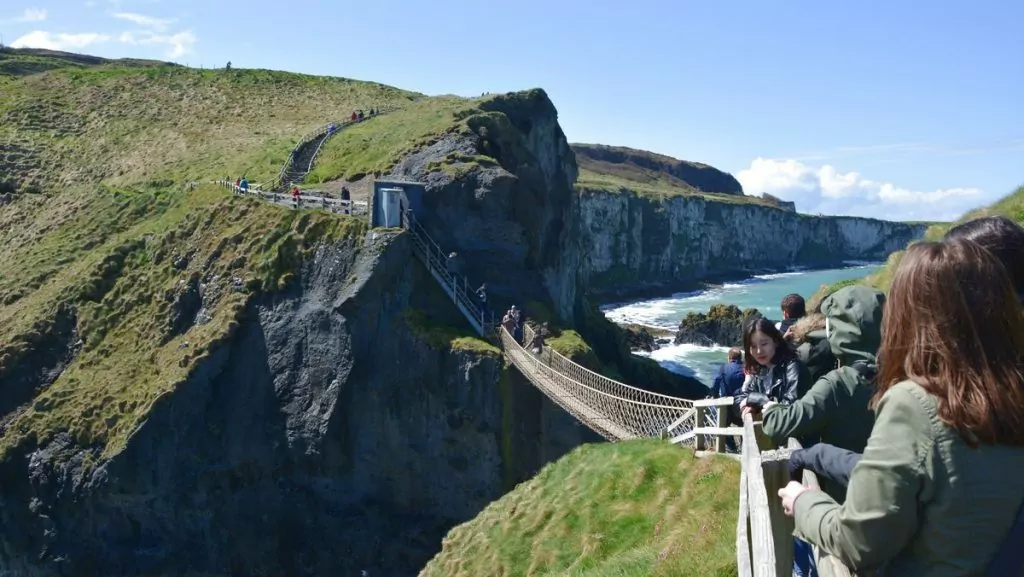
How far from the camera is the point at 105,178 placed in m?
42.6

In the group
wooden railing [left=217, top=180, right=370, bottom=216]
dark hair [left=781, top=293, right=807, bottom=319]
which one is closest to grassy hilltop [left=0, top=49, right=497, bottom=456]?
wooden railing [left=217, top=180, right=370, bottom=216]

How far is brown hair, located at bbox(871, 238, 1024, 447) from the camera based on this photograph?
2314mm

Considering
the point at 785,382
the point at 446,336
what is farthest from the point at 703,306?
the point at 785,382

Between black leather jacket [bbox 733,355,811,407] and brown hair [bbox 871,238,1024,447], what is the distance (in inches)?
110

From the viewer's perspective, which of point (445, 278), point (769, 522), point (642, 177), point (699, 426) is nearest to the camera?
point (769, 522)

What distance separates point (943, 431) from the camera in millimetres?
2324

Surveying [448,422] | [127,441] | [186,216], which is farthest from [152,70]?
[448,422]

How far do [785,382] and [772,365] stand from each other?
7.9 inches

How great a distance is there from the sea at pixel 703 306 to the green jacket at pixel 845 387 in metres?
38.4

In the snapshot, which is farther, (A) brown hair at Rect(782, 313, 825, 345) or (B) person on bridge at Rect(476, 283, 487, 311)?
(B) person on bridge at Rect(476, 283, 487, 311)

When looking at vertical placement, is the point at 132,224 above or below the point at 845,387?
below

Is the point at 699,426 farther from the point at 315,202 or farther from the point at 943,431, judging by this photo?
the point at 315,202

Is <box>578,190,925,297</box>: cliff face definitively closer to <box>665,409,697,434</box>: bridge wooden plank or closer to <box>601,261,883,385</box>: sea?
<box>601,261,883,385</box>: sea

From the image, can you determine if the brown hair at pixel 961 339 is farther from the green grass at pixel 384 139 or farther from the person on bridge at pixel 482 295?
the green grass at pixel 384 139
